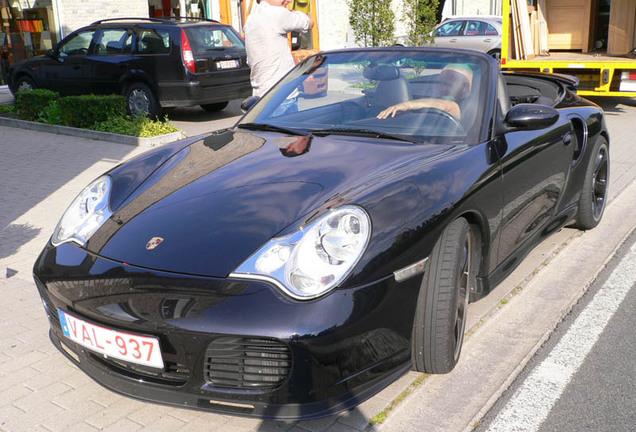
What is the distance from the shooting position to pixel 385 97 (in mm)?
4055

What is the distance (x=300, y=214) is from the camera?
2.85m

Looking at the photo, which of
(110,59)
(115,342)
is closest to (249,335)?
(115,342)

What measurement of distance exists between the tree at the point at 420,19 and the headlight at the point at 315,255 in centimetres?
1195

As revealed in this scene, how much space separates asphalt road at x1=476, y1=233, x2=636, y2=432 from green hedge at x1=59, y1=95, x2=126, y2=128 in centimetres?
803

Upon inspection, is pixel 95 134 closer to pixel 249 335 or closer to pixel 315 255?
pixel 315 255

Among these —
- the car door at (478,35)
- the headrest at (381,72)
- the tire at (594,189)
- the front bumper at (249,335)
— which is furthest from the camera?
the car door at (478,35)

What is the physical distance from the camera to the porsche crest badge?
2.85 m

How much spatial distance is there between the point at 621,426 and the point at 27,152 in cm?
825

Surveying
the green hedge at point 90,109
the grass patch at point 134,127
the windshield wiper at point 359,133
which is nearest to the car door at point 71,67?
the green hedge at point 90,109

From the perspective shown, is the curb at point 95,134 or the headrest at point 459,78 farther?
the curb at point 95,134

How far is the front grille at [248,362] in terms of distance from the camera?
250cm

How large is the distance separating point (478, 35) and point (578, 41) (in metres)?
4.95

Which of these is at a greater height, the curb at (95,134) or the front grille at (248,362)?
the front grille at (248,362)

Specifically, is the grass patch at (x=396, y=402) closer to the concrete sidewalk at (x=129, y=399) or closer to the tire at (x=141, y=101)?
the concrete sidewalk at (x=129, y=399)
